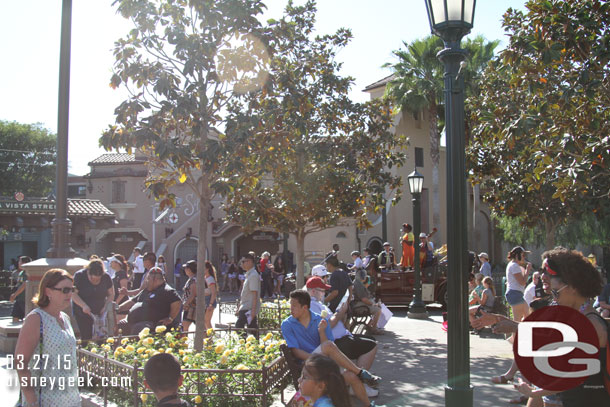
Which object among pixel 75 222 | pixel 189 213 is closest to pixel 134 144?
pixel 75 222

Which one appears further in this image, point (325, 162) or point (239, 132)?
point (325, 162)

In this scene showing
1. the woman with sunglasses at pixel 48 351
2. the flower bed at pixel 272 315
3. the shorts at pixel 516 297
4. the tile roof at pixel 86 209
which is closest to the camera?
→ the woman with sunglasses at pixel 48 351

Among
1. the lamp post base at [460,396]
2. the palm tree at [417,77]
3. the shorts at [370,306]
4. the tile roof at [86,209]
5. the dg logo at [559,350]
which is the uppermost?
the palm tree at [417,77]

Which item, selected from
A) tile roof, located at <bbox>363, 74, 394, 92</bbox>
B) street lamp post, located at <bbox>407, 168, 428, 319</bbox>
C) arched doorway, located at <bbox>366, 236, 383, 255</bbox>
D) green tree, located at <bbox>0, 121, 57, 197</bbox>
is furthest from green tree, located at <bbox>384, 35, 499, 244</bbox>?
green tree, located at <bbox>0, 121, 57, 197</bbox>

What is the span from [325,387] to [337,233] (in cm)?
2545

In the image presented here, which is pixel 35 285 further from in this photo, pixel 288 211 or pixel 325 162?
pixel 325 162

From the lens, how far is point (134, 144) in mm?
7438

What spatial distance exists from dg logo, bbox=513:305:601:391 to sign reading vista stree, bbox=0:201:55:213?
889 inches

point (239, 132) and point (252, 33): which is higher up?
point (252, 33)

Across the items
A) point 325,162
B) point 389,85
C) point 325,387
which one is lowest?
point 325,387

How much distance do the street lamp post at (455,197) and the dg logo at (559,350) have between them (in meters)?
1.10

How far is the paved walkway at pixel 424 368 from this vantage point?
23.0 feet

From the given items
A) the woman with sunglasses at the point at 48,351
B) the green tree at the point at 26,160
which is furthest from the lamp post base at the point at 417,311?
the green tree at the point at 26,160

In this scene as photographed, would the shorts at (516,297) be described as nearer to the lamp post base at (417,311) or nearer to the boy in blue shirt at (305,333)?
the boy in blue shirt at (305,333)
